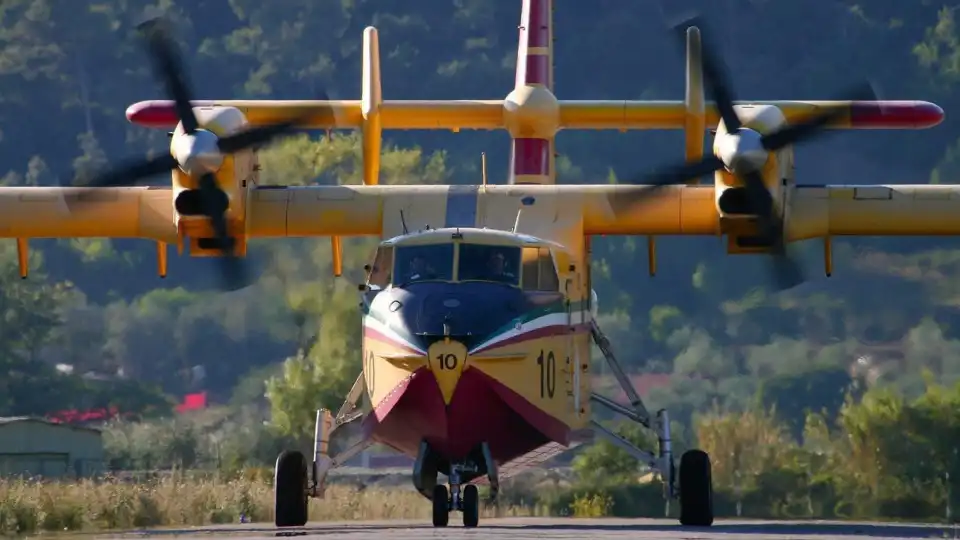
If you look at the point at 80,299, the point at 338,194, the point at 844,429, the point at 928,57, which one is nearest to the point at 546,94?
the point at 338,194

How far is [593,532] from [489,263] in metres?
3.01

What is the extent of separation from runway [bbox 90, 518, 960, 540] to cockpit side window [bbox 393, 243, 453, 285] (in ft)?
8.25

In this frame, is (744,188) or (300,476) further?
(744,188)

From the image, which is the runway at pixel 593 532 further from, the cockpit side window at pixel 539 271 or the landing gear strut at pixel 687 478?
the cockpit side window at pixel 539 271

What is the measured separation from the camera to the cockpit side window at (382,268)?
2370 cm

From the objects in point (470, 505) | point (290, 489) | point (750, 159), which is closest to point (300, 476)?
point (290, 489)

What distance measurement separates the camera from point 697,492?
976 inches

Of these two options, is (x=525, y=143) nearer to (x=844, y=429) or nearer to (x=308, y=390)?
(x=844, y=429)

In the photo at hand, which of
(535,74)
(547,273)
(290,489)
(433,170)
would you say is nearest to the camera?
(547,273)

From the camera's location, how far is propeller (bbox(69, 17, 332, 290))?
25094 millimetres

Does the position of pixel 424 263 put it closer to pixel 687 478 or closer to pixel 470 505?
pixel 470 505

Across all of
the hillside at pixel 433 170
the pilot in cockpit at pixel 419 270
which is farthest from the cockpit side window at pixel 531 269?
the hillside at pixel 433 170

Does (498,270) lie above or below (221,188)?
below

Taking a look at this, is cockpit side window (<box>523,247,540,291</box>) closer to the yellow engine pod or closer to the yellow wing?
the yellow engine pod
